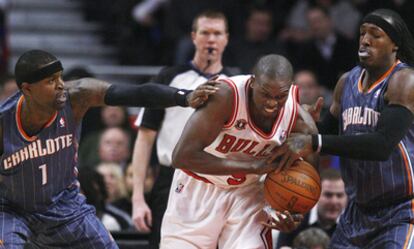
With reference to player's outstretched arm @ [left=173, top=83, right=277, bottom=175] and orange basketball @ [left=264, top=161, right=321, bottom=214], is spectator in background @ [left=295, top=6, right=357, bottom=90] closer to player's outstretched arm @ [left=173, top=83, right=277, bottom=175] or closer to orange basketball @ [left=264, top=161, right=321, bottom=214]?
orange basketball @ [left=264, top=161, right=321, bottom=214]

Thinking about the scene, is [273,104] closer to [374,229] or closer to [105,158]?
[374,229]

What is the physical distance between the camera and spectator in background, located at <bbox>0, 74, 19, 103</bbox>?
10.9 metres

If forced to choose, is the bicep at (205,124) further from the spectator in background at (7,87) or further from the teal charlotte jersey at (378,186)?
the spectator in background at (7,87)

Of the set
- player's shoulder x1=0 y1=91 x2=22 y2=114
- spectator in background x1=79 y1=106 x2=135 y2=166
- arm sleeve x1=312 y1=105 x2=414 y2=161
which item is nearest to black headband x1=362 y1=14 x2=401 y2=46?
arm sleeve x1=312 y1=105 x2=414 y2=161

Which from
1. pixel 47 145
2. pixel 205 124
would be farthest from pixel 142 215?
pixel 205 124

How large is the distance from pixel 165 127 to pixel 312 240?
1.36 m

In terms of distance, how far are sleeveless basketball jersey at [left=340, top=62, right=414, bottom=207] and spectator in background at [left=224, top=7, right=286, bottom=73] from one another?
470cm

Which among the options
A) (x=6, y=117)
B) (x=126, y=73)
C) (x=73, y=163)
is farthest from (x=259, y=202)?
(x=126, y=73)

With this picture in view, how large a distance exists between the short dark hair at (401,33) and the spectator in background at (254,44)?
455 centimetres

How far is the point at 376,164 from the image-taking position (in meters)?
6.73

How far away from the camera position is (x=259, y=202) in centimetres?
695

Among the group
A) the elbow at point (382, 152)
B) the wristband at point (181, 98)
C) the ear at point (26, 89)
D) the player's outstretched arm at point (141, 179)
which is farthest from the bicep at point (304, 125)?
the ear at point (26, 89)

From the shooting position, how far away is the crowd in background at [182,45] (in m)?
10.3

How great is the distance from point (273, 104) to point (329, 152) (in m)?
0.44
